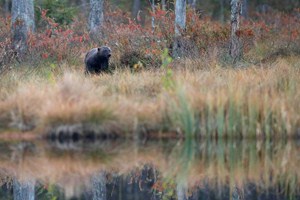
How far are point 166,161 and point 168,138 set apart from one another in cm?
119

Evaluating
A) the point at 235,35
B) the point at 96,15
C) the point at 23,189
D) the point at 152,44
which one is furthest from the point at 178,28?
the point at 23,189

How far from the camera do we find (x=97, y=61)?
17062mm

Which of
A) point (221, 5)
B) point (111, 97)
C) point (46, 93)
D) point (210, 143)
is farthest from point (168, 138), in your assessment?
point (221, 5)

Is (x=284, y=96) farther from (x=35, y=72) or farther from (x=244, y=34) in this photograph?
(x=35, y=72)

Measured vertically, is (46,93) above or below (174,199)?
above

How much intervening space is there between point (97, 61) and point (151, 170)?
7528 millimetres

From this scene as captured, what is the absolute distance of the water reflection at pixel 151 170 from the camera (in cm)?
885

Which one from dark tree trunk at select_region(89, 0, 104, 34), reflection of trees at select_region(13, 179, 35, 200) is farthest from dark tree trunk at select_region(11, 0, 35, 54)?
reflection of trees at select_region(13, 179, 35, 200)

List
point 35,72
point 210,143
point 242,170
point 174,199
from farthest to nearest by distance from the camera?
1. point 35,72
2. point 210,143
3. point 242,170
4. point 174,199

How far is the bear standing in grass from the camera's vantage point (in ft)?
56.0

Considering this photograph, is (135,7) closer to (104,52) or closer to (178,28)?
(178,28)

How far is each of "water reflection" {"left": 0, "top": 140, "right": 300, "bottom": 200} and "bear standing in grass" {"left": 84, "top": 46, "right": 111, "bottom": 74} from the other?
19.7 ft

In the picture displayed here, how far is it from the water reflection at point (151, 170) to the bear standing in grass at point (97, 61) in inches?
236

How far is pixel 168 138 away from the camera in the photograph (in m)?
11.3
